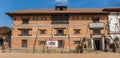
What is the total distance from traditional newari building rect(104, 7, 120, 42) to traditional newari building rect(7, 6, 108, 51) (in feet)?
2.47

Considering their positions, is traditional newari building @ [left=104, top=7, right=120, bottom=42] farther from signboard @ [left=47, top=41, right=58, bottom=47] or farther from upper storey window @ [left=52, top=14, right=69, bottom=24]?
signboard @ [left=47, top=41, right=58, bottom=47]

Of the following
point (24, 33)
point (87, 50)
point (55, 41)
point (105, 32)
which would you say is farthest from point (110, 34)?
point (24, 33)

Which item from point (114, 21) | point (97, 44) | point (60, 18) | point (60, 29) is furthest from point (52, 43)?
point (114, 21)

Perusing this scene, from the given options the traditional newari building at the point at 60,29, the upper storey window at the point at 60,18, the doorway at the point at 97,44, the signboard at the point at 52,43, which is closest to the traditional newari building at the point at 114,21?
the traditional newari building at the point at 60,29

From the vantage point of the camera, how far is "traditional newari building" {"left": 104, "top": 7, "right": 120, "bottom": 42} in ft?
142

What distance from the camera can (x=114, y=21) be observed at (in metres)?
43.7

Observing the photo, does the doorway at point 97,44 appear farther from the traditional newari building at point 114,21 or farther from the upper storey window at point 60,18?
the upper storey window at point 60,18

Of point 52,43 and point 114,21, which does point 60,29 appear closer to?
point 52,43

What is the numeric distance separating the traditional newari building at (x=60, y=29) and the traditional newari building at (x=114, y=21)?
0.75m

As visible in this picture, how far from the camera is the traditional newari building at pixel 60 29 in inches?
1709

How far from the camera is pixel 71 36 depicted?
43.6 metres

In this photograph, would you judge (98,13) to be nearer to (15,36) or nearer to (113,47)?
(113,47)

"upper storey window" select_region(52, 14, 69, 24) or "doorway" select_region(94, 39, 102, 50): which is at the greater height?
"upper storey window" select_region(52, 14, 69, 24)

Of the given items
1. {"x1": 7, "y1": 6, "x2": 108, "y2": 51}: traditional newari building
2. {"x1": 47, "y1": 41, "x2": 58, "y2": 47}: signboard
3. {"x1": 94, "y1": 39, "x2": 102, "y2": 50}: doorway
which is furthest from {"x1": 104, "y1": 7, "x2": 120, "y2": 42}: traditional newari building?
{"x1": 47, "y1": 41, "x2": 58, "y2": 47}: signboard
